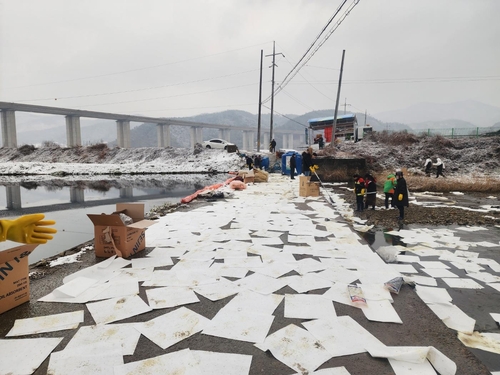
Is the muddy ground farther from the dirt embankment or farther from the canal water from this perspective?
the dirt embankment

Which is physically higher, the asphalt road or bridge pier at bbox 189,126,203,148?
bridge pier at bbox 189,126,203,148

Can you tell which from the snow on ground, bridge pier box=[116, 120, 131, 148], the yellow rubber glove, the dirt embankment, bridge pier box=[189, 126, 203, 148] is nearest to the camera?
the yellow rubber glove

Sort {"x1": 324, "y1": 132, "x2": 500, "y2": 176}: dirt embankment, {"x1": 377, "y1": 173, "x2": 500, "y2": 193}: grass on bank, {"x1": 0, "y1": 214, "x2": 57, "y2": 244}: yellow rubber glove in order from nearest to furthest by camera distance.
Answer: {"x1": 0, "y1": 214, "x2": 57, "y2": 244}: yellow rubber glove → {"x1": 377, "y1": 173, "x2": 500, "y2": 193}: grass on bank → {"x1": 324, "y1": 132, "x2": 500, "y2": 176}: dirt embankment

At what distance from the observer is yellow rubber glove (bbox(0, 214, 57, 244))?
263cm

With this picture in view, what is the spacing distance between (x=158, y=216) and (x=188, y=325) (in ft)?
16.0

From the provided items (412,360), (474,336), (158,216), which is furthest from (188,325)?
(158,216)

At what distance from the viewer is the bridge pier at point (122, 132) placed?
46.8 metres

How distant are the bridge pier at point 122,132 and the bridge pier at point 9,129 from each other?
42.7 ft

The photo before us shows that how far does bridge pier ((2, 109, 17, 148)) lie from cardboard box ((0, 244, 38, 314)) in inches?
1796

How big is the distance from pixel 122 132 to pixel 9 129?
46.7 feet

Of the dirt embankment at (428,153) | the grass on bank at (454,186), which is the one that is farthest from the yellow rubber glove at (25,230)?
the dirt embankment at (428,153)

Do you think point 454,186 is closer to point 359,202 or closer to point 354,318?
point 359,202

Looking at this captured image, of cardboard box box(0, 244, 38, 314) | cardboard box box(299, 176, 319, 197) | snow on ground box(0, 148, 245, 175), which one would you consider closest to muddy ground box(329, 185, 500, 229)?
cardboard box box(299, 176, 319, 197)

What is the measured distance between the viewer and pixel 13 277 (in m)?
2.74
